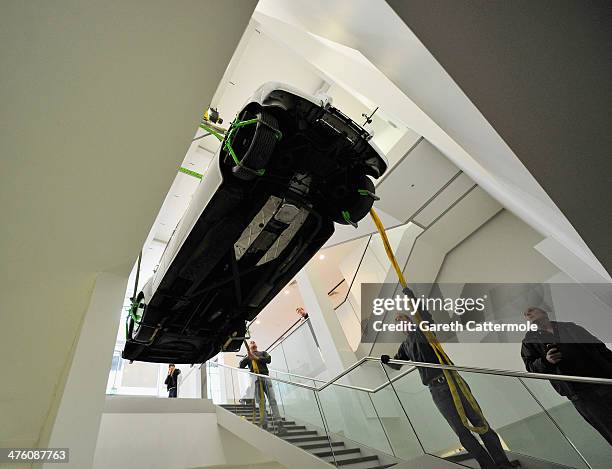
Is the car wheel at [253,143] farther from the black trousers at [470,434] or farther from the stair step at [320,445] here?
the stair step at [320,445]

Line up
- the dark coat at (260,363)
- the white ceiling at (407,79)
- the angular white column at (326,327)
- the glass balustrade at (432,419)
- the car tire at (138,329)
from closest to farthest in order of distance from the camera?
1. the white ceiling at (407,79)
2. the glass balustrade at (432,419)
3. the car tire at (138,329)
4. the dark coat at (260,363)
5. the angular white column at (326,327)

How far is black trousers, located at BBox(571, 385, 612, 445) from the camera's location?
80.4 inches

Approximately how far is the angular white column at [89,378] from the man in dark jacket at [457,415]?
7.58 feet

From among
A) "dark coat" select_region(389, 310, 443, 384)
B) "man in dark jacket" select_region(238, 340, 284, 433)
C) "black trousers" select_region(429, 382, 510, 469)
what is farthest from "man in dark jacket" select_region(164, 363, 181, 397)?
"black trousers" select_region(429, 382, 510, 469)

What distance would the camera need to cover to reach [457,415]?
277cm

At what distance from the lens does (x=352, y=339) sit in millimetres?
8305

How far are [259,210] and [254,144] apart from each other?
1.84 ft

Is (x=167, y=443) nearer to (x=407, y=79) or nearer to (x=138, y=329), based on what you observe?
(x=138, y=329)

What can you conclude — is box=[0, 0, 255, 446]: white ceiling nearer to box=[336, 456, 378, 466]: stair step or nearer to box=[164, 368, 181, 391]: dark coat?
box=[336, 456, 378, 466]: stair step

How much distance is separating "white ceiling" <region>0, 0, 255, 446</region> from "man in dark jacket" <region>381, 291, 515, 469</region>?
81.9 inches

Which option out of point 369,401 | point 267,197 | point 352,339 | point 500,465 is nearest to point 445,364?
point 500,465

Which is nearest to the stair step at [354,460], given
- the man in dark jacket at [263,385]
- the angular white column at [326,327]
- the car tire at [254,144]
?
the man in dark jacket at [263,385]

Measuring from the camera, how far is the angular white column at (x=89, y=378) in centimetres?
207

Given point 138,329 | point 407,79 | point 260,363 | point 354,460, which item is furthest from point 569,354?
point 260,363
